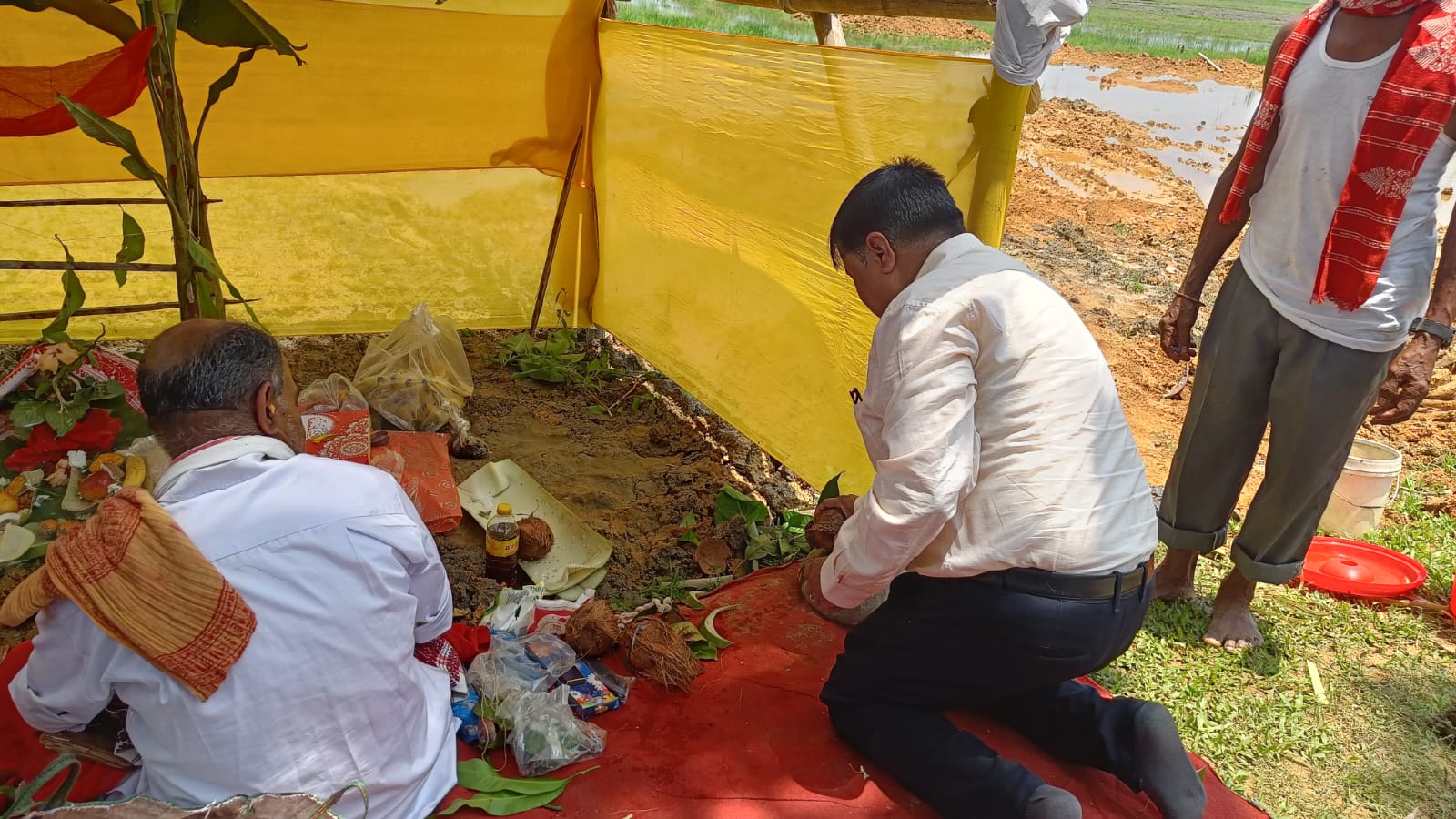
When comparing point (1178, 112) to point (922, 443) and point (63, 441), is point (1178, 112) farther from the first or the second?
point (63, 441)

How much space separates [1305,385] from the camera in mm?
2887

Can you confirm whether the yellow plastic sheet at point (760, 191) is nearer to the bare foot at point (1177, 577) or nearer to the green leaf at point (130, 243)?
the bare foot at point (1177, 577)

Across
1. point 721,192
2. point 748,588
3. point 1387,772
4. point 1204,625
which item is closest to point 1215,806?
point 1387,772

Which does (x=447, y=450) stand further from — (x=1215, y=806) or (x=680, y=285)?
(x=1215, y=806)

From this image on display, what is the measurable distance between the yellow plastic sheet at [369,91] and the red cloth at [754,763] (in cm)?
339

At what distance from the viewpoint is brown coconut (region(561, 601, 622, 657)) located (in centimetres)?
281

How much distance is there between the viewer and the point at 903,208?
2164mm

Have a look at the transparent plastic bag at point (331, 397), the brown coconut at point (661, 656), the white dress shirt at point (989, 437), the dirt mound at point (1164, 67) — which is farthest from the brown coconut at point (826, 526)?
the dirt mound at point (1164, 67)

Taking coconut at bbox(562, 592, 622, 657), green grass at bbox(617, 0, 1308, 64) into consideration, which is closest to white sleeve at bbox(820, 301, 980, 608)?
coconut at bbox(562, 592, 622, 657)

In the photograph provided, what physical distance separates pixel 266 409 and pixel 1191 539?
121 inches

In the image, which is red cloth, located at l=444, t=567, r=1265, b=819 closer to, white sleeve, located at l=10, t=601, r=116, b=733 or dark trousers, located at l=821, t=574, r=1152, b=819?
dark trousers, located at l=821, t=574, r=1152, b=819

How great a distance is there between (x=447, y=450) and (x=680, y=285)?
1415 millimetres

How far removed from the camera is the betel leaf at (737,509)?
3.86 m

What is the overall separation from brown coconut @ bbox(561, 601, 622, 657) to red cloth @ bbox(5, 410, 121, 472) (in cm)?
223
